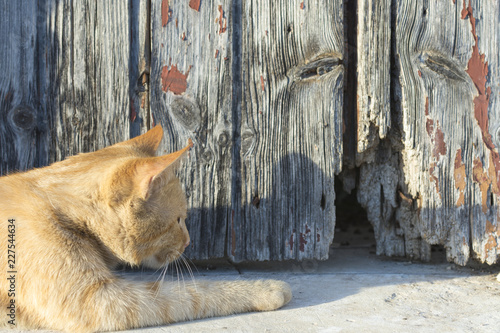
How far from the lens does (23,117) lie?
3.23 metres

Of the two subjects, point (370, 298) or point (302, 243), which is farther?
point (302, 243)

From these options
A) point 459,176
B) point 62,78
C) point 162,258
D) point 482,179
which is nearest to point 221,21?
point 62,78

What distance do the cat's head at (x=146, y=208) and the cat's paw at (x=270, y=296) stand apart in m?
0.49

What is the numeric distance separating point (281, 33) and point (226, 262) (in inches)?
65.2

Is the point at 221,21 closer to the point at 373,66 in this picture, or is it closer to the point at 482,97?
the point at 373,66

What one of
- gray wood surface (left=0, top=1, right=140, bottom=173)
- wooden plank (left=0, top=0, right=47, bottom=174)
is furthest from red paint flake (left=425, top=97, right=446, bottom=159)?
wooden plank (left=0, top=0, right=47, bottom=174)

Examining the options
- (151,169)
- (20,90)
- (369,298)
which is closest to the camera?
(151,169)

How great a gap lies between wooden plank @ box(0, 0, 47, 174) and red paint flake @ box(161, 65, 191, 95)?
795mm

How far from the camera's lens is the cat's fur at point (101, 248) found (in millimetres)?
2385

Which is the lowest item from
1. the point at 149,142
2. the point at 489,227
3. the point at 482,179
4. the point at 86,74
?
the point at 489,227

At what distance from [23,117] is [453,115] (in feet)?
9.00

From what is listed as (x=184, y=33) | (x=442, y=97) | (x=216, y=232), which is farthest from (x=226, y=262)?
(x=442, y=97)

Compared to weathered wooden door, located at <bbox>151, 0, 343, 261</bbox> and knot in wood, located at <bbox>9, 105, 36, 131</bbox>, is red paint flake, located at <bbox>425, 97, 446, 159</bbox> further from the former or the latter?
knot in wood, located at <bbox>9, 105, 36, 131</bbox>

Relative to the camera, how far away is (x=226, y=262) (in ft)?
12.2
